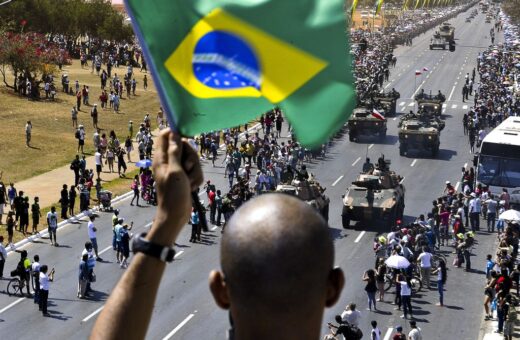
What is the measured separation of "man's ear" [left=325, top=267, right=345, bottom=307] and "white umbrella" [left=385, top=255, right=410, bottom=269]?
24.0 meters

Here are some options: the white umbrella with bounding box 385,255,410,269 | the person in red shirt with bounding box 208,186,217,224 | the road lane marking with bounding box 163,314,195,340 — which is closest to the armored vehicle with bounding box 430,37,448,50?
the person in red shirt with bounding box 208,186,217,224

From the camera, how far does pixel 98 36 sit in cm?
8894

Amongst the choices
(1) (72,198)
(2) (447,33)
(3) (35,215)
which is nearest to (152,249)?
(3) (35,215)

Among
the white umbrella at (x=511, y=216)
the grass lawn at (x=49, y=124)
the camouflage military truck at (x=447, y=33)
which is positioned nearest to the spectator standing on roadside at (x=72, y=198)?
the grass lawn at (x=49, y=124)

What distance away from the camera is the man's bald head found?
347cm

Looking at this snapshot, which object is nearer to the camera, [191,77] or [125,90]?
[191,77]

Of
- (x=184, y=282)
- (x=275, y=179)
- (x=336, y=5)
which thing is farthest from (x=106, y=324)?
(x=275, y=179)

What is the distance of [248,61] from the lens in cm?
620

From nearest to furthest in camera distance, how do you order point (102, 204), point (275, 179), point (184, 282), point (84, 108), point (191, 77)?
point (191, 77) → point (184, 282) → point (102, 204) → point (275, 179) → point (84, 108)

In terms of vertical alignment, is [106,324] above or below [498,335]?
above

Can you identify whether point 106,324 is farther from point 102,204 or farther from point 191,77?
point 102,204

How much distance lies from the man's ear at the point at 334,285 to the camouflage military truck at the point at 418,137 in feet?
159

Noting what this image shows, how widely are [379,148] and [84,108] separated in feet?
59.8

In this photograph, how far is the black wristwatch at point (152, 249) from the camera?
13.2 feet
